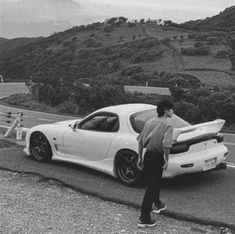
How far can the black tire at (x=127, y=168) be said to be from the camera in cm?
770

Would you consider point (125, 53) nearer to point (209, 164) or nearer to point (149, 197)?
point (209, 164)

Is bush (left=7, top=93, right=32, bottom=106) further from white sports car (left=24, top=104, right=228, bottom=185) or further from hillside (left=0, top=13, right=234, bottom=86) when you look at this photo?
white sports car (left=24, top=104, right=228, bottom=185)

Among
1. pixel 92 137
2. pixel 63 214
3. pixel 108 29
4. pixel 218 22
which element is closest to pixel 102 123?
pixel 92 137

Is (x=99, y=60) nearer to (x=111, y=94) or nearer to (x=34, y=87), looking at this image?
(x=34, y=87)

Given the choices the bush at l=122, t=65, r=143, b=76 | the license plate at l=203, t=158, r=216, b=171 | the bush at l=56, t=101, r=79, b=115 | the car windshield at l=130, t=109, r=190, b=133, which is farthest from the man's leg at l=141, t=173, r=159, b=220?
the bush at l=122, t=65, r=143, b=76

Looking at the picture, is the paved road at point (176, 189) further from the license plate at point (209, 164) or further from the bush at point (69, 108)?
the bush at point (69, 108)

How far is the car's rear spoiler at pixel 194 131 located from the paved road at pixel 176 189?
0.85 m

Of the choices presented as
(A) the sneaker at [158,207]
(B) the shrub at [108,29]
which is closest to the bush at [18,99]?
(A) the sneaker at [158,207]

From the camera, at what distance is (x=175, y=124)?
825 centimetres

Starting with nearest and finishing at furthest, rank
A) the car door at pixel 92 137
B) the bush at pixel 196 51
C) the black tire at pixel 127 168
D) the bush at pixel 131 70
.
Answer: the black tire at pixel 127 168 < the car door at pixel 92 137 < the bush at pixel 131 70 < the bush at pixel 196 51

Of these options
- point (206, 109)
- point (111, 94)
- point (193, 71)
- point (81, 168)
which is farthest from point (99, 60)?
point (81, 168)

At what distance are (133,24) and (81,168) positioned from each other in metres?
85.2

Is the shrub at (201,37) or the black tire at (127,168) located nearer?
the black tire at (127,168)

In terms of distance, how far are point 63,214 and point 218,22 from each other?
→ 321ft
